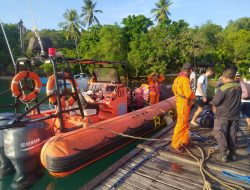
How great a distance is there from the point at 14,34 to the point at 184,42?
30.1m

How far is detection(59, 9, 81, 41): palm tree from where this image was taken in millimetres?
37156

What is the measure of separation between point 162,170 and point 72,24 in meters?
36.7

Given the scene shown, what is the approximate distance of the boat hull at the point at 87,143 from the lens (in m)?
4.05

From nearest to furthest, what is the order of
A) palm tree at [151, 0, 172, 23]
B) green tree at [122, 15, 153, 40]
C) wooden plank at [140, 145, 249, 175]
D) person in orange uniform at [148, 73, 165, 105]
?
1. wooden plank at [140, 145, 249, 175]
2. person in orange uniform at [148, 73, 165, 105]
3. green tree at [122, 15, 153, 40]
4. palm tree at [151, 0, 172, 23]

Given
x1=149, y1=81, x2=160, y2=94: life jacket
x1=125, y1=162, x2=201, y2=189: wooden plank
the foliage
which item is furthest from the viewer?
the foliage

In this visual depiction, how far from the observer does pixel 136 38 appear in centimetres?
2814

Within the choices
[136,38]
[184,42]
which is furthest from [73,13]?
[184,42]

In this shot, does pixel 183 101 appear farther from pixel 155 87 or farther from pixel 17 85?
pixel 155 87

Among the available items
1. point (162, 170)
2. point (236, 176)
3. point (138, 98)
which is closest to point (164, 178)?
point (162, 170)

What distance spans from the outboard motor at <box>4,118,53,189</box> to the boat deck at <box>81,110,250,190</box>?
1262 mm

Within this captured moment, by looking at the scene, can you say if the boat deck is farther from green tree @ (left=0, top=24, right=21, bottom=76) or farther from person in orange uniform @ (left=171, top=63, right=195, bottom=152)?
green tree @ (left=0, top=24, right=21, bottom=76)

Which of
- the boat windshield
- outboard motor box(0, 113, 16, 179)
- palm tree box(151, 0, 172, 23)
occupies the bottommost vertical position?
outboard motor box(0, 113, 16, 179)

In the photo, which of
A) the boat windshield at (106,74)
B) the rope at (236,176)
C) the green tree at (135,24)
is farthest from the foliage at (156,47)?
the rope at (236,176)

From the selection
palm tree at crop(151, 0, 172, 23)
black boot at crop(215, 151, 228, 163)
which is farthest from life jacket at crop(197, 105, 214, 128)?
palm tree at crop(151, 0, 172, 23)
